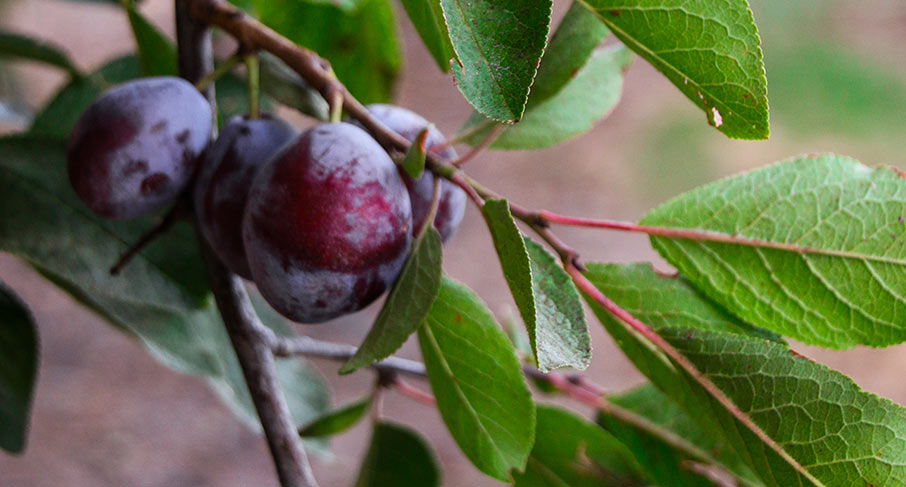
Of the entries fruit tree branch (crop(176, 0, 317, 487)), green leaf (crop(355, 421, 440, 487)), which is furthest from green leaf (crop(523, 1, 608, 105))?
green leaf (crop(355, 421, 440, 487))

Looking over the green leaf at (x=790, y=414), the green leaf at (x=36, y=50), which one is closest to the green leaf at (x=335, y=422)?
the green leaf at (x=790, y=414)

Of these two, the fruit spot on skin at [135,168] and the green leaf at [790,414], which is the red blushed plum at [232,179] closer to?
the fruit spot on skin at [135,168]

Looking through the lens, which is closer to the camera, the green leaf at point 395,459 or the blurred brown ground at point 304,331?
the green leaf at point 395,459

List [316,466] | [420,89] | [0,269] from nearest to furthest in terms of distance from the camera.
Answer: [316,466] → [0,269] → [420,89]

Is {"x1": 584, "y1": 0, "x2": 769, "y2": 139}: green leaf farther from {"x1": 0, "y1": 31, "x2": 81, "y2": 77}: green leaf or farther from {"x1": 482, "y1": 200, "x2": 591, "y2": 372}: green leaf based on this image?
{"x1": 0, "y1": 31, "x2": 81, "y2": 77}: green leaf

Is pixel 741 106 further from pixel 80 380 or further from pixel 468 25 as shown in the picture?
pixel 80 380

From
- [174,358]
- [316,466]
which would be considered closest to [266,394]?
[174,358]
